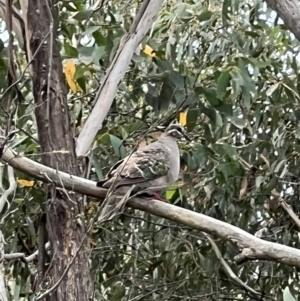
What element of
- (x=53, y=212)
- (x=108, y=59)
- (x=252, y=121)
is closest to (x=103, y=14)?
(x=108, y=59)

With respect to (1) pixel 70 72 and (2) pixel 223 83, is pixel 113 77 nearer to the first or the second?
(1) pixel 70 72

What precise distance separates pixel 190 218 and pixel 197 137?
1147 mm

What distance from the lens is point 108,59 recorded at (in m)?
2.71

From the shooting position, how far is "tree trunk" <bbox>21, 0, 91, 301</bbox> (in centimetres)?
206

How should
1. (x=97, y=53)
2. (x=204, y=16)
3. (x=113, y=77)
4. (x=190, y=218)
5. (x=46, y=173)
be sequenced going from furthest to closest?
1. (x=204, y=16)
2. (x=97, y=53)
3. (x=113, y=77)
4. (x=46, y=173)
5. (x=190, y=218)

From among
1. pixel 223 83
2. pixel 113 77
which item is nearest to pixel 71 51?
pixel 113 77

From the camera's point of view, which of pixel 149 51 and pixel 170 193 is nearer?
pixel 149 51

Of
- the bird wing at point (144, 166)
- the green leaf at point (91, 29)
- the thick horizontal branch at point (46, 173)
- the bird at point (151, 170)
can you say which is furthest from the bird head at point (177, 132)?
the thick horizontal branch at point (46, 173)

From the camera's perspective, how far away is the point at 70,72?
→ 8.28 feet

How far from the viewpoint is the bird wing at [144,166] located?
95.7 inches

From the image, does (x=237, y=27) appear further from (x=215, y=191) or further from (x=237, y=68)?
(x=215, y=191)

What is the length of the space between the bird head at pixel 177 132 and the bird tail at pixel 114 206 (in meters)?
0.48

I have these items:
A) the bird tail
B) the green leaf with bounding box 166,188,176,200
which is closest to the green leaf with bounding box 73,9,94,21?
the bird tail

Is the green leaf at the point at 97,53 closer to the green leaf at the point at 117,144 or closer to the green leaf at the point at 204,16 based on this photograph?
the green leaf at the point at 117,144
